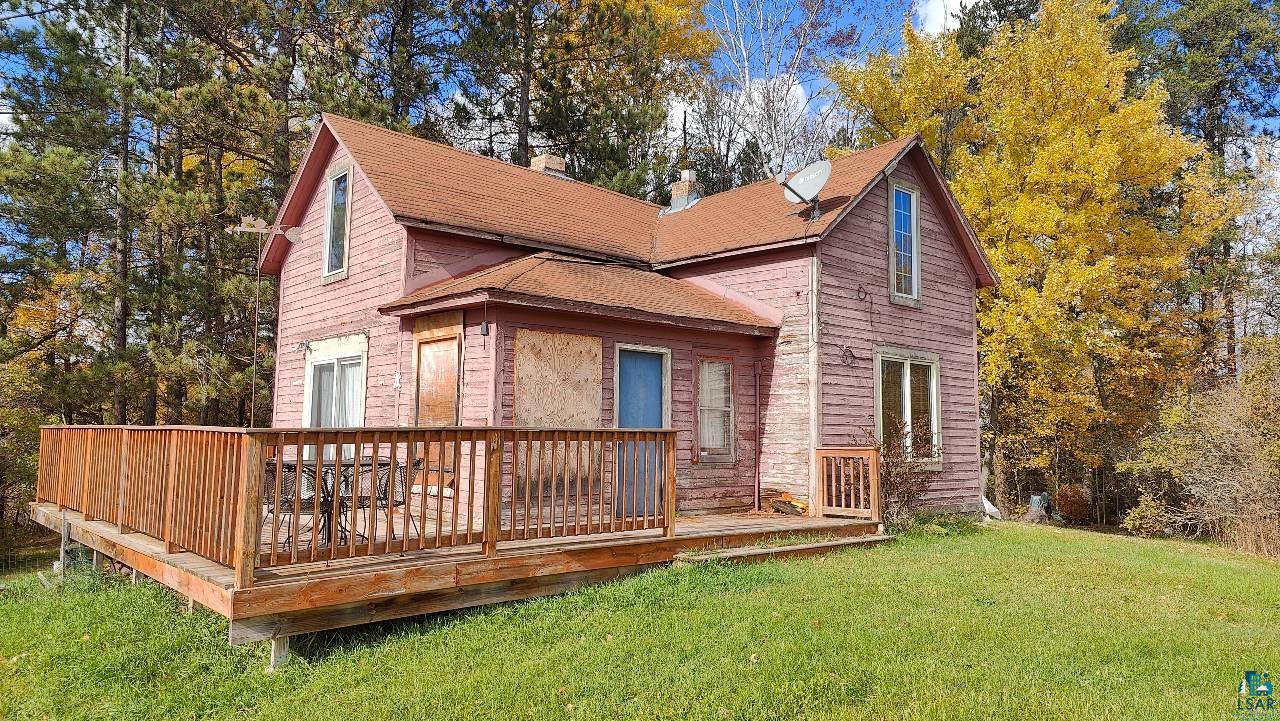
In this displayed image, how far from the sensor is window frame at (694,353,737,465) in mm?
11680

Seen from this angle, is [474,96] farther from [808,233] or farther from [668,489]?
[668,489]

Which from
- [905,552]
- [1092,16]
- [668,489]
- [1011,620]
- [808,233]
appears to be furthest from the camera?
[1092,16]

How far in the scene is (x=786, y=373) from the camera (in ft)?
40.0

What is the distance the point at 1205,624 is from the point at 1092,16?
15993mm

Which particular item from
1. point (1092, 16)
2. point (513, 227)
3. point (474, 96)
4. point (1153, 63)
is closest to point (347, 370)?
point (513, 227)

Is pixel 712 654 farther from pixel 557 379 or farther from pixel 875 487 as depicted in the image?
pixel 875 487

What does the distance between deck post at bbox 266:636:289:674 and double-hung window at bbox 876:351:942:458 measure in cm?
906

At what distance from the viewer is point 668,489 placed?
325 inches

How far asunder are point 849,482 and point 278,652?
8125 millimetres

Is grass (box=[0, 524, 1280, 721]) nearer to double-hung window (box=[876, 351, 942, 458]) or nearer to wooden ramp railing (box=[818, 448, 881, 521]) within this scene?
wooden ramp railing (box=[818, 448, 881, 521])

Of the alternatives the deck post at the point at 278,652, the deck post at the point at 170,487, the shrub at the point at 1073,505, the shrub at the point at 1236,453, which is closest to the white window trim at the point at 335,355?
the deck post at the point at 170,487

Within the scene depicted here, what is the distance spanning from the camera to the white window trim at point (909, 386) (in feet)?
42.2

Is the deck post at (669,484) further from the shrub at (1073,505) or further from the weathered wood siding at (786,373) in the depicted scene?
the shrub at (1073,505)

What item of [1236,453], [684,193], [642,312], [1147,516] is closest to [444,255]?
[642,312]
